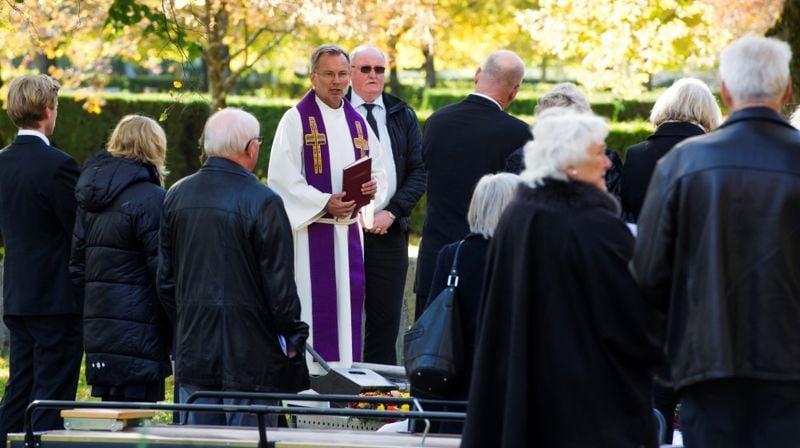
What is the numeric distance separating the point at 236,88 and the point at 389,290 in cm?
3305

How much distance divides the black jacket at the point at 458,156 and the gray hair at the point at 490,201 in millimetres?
2017

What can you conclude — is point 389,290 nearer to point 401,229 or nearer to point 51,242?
point 401,229

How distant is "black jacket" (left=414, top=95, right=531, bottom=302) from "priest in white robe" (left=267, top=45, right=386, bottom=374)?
2.40ft

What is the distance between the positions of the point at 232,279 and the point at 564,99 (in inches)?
78.5

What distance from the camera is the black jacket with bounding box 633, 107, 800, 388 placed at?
458 centimetres

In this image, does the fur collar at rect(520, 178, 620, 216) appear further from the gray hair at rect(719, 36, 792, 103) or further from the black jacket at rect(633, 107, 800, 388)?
the gray hair at rect(719, 36, 792, 103)

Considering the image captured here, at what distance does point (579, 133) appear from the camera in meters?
4.71

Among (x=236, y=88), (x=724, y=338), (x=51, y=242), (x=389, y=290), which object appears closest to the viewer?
(x=724, y=338)

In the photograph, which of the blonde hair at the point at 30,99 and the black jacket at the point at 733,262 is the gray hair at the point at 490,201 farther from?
the blonde hair at the point at 30,99

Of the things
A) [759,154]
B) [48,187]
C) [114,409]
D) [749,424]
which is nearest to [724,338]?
[749,424]

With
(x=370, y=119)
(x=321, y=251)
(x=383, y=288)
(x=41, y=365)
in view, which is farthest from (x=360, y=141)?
(x=41, y=365)

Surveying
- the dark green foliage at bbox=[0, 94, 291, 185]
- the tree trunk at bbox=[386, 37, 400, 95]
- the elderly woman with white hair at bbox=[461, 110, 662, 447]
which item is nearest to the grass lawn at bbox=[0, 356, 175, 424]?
the elderly woman with white hair at bbox=[461, 110, 662, 447]

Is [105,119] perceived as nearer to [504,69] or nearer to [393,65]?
[393,65]

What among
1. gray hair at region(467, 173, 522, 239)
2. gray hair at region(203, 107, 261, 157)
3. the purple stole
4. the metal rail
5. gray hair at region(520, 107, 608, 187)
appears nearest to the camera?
gray hair at region(520, 107, 608, 187)
